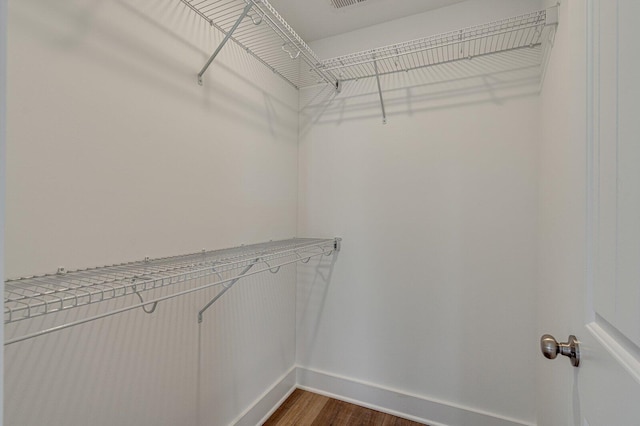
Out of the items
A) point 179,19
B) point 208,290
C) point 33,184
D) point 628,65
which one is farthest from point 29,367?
point 628,65

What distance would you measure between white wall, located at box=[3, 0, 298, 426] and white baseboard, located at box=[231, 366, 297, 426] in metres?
0.08

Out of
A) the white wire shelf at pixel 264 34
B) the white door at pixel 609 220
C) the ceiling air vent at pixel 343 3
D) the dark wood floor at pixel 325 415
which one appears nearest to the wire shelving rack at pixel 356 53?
the white wire shelf at pixel 264 34

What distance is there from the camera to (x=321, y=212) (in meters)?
2.03

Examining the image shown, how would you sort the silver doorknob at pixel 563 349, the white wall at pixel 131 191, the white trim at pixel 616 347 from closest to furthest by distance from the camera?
the white trim at pixel 616 347, the silver doorknob at pixel 563 349, the white wall at pixel 131 191

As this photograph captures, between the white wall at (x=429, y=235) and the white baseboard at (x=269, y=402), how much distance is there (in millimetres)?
126

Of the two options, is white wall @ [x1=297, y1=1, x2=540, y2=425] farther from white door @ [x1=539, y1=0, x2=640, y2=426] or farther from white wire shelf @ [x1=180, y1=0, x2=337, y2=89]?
white door @ [x1=539, y1=0, x2=640, y2=426]

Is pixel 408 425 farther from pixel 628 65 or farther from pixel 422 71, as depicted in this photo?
pixel 422 71

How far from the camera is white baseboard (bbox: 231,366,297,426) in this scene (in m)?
1.59

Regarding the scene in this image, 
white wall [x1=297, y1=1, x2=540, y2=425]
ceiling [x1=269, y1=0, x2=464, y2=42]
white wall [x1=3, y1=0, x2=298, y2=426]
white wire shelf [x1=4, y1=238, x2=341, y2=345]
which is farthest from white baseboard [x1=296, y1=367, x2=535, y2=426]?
ceiling [x1=269, y1=0, x2=464, y2=42]

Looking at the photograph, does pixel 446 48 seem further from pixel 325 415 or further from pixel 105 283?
pixel 325 415

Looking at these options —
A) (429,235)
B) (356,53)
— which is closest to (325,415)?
(429,235)

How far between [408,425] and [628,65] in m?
1.94

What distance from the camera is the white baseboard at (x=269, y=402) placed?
5.21 ft

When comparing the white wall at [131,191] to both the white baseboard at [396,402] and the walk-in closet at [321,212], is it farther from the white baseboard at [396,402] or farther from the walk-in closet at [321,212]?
the white baseboard at [396,402]
